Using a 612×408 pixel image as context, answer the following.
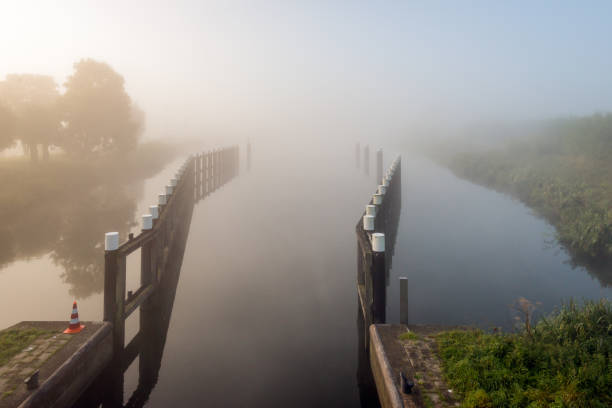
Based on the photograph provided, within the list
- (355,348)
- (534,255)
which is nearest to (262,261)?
(355,348)

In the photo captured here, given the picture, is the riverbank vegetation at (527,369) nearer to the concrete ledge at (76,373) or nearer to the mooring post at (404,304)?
the mooring post at (404,304)

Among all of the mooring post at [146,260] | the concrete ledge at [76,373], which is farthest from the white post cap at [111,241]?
the mooring post at [146,260]

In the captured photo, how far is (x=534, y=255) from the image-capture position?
13422 millimetres

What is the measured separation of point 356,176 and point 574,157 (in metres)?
17.5

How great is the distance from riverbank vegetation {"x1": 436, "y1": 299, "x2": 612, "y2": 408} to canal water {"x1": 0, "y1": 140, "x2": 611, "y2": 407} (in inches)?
83.6

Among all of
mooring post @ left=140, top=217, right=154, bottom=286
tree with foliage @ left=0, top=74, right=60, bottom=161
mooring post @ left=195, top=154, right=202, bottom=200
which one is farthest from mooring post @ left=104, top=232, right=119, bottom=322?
tree with foliage @ left=0, top=74, right=60, bottom=161

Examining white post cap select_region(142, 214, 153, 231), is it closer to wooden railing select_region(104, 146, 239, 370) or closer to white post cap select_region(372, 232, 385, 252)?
wooden railing select_region(104, 146, 239, 370)

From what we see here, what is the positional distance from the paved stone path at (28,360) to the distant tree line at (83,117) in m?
28.2

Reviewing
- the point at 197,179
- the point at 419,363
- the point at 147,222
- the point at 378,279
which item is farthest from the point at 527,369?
the point at 197,179

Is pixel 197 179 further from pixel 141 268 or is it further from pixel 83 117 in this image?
pixel 141 268

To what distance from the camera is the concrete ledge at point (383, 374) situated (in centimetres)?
430

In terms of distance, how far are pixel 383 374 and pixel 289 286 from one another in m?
6.36

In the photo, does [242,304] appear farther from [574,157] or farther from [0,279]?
[574,157]

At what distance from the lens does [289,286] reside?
11133 millimetres
